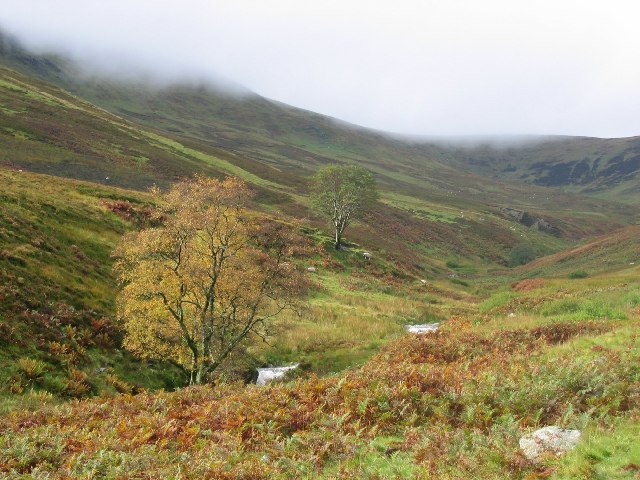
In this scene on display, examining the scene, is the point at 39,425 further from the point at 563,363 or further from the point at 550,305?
the point at 550,305

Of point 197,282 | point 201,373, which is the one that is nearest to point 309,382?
point 201,373

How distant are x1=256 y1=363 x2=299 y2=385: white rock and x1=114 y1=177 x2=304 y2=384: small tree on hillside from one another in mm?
2449

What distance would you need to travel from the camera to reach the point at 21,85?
398 ft

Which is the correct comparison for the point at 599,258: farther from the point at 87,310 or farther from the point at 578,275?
the point at 87,310

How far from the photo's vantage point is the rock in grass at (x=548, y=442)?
8023 millimetres

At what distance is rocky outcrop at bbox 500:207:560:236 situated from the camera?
142375 mm

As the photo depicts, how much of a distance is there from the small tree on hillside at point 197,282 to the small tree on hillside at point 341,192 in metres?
38.8

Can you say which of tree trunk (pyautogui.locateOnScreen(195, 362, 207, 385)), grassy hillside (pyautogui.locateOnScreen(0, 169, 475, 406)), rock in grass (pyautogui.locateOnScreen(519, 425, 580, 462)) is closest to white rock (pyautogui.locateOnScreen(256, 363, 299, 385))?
grassy hillside (pyautogui.locateOnScreen(0, 169, 475, 406))

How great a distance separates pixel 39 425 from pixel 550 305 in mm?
25182

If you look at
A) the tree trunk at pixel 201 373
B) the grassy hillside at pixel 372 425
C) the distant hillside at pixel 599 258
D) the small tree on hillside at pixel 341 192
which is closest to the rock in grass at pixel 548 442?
the grassy hillside at pixel 372 425

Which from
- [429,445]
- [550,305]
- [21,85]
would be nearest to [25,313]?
[429,445]

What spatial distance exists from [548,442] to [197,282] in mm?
15986

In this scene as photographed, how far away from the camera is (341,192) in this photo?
2456 inches

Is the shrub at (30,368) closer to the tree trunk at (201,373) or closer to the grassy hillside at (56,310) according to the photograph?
the grassy hillside at (56,310)
